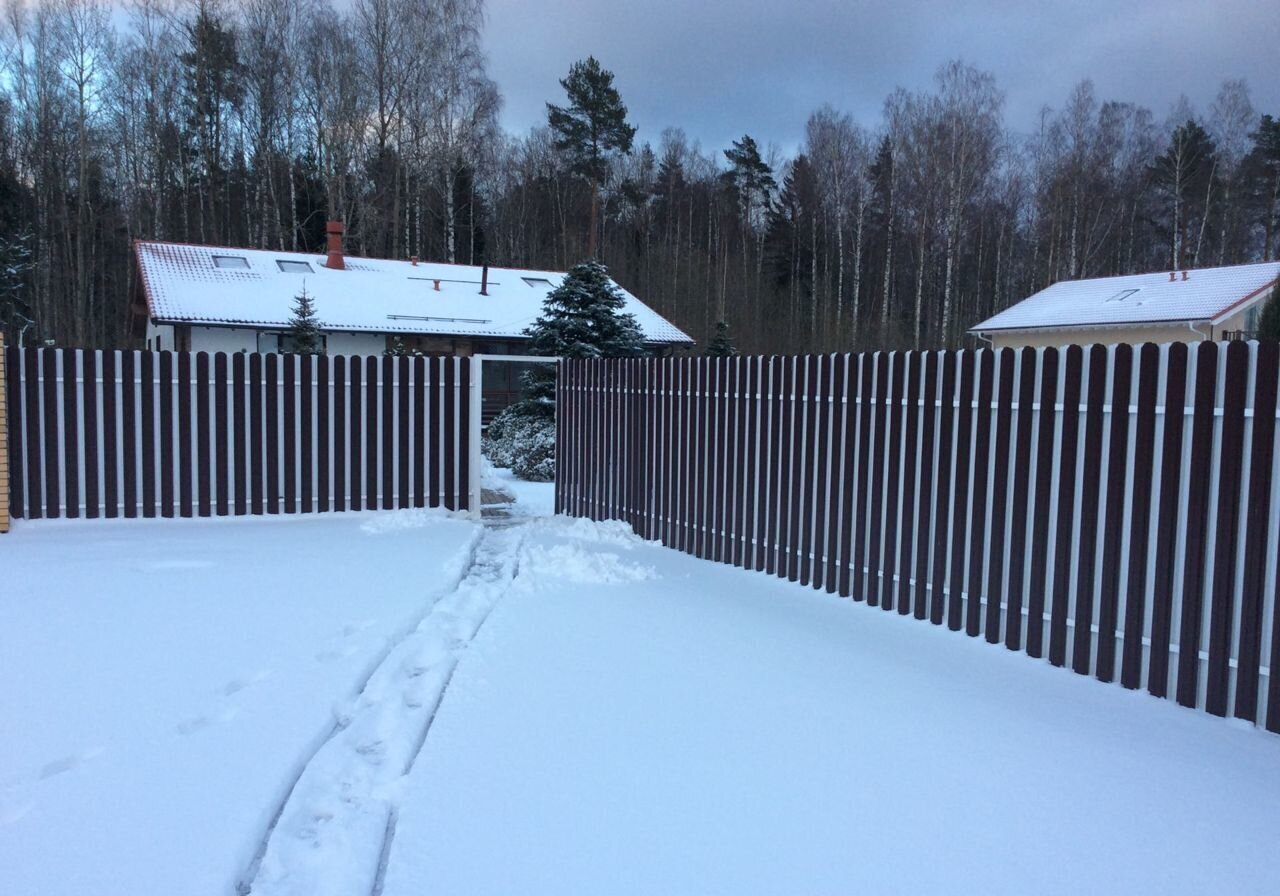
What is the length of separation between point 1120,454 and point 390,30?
120 ft

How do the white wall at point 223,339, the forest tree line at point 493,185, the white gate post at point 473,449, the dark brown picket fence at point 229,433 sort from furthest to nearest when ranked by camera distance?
the forest tree line at point 493,185
the white wall at point 223,339
the white gate post at point 473,449
the dark brown picket fence at point 229,433

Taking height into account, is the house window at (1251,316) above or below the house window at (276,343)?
above

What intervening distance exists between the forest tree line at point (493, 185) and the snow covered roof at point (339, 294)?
398 inches

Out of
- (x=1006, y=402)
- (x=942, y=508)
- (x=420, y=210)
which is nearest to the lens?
(x=1006, y=402)

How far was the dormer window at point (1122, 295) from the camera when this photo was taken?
26703 mm

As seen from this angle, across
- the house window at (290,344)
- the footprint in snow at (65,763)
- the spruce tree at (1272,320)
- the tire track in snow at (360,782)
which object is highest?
the spruce tree at (1272,320)

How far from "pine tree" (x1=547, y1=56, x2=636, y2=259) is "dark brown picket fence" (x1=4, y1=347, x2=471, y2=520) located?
3212 cm

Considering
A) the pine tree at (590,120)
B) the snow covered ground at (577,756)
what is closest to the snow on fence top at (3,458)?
the snow covered ground at (577,756)

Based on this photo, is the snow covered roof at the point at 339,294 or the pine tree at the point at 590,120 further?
the pine tree at the point at 590,120

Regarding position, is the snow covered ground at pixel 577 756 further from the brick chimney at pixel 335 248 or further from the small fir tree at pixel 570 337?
the brick chimney at pixel 335 248

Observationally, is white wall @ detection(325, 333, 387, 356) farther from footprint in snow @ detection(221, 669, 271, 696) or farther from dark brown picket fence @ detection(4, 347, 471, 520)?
footprint in snow @ detection(221, 669, 271, 696)

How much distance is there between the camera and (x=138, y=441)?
8656mm

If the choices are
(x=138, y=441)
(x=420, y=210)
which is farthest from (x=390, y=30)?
(x=138, y=441)

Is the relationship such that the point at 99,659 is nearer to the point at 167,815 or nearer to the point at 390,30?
the point at 167,815
